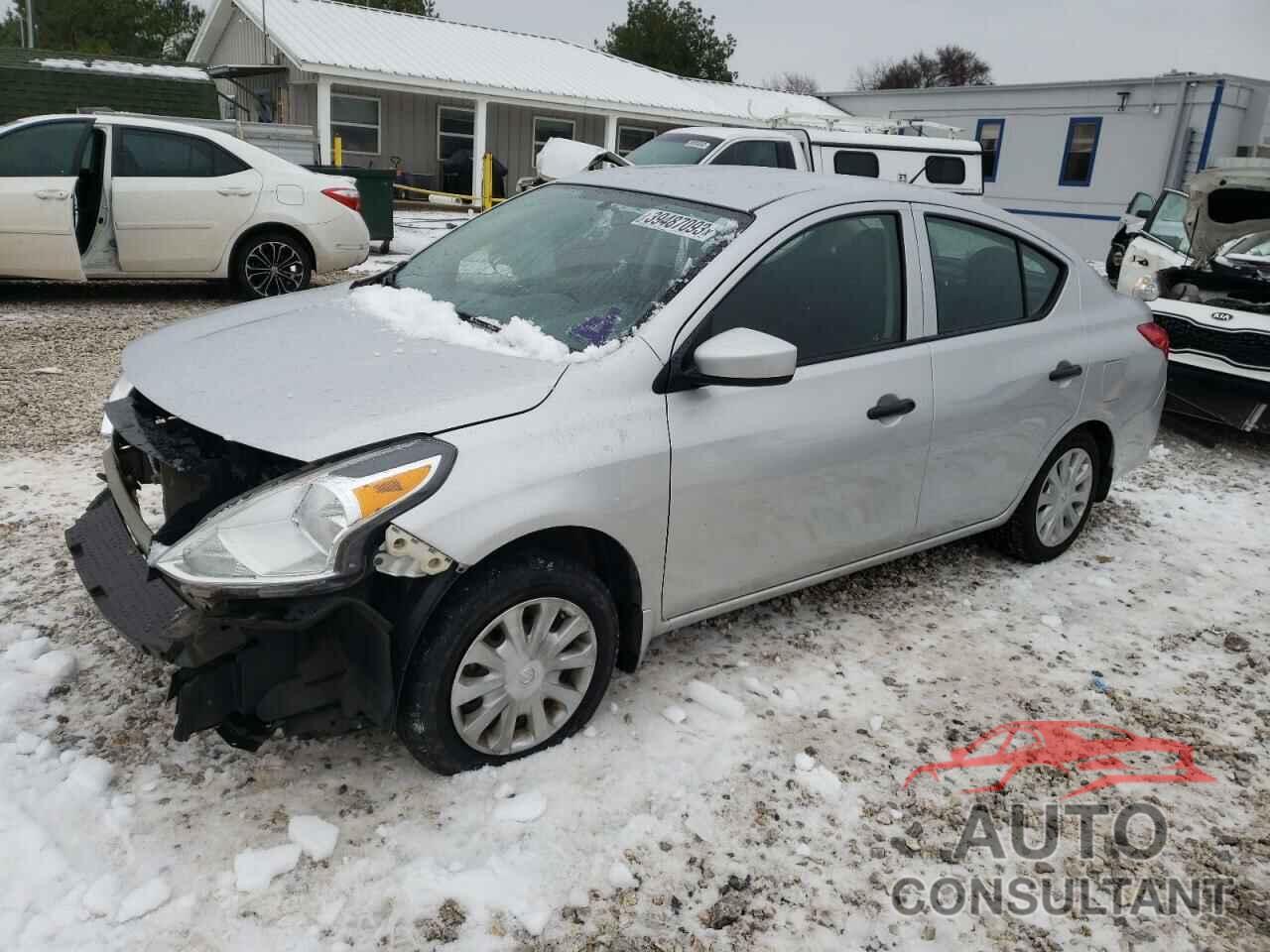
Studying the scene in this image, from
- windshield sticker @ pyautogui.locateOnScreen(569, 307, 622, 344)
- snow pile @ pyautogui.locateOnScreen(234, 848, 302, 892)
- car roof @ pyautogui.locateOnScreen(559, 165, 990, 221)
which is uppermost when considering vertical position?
car roof @ pyautogui.locateOnScreen(559, 165, 990, 221)

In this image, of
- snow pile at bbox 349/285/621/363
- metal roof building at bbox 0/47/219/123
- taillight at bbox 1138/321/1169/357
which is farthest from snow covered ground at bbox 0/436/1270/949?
metal roof building at bbox 0/47/219/123

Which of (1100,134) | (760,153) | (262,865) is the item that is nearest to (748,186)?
(262,865)

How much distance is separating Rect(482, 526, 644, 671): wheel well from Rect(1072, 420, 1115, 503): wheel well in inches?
99.9

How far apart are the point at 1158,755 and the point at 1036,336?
69.0 inches

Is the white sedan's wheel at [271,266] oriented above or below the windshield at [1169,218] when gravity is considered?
below

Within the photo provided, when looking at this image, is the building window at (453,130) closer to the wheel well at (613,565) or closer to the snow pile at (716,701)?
the snow pile at (716,701)

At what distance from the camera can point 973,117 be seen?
24344mm

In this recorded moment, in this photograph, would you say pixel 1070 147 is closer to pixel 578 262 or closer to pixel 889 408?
Answer: pixel 889 408

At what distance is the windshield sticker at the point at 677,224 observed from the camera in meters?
3.30

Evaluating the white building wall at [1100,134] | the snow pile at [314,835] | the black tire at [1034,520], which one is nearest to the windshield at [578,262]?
the snow pile at [314,835]

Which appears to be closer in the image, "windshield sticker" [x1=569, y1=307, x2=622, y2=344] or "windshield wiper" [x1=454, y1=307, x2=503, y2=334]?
"windshield sticker" [x1=569, y1=307, x2=622, y2=344]

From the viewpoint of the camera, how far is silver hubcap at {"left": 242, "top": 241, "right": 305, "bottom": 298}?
8.96m

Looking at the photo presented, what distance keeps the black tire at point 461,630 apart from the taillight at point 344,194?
7548 millimetres

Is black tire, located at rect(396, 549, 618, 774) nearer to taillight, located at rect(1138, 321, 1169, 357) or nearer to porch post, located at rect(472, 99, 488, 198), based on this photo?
taillight, located at rect(1138, 321, 1169, 357)
